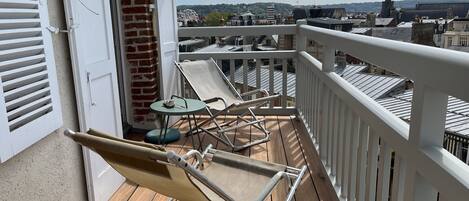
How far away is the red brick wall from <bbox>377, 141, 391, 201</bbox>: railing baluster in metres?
2.84

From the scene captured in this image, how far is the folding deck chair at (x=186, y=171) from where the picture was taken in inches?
54.4

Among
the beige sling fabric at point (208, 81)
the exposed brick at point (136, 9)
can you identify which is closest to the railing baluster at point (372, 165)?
the beige sling fabric at point (208, 81)

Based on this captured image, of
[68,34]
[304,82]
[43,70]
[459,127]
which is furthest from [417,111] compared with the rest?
[304,82]

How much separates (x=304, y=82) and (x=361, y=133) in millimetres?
2034

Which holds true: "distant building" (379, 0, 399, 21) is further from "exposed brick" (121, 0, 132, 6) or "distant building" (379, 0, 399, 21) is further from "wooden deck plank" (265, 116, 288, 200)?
"exposed brick" (121, 0, 132, 6)

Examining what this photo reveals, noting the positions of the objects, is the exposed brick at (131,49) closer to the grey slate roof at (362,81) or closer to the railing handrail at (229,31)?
the railing handrail at (229,31)

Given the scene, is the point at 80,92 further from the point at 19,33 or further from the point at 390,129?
the point at 390,129

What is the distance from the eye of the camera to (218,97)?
12.4 feet

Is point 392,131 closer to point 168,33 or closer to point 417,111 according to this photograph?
point 417,111

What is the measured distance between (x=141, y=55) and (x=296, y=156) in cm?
186

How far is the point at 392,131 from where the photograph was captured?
4.60 ft

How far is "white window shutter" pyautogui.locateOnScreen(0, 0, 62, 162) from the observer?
157 centimetres

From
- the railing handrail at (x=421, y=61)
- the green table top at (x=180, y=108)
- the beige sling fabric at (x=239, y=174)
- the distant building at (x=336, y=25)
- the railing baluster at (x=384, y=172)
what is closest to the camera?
the railing handrail at (x=421, y=61)

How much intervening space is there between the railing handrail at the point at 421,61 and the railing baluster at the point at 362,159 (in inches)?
14.0
